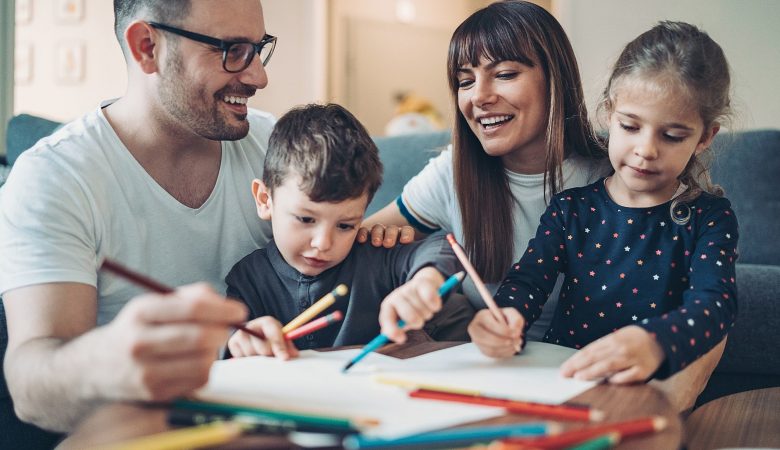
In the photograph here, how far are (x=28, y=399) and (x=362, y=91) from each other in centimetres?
463

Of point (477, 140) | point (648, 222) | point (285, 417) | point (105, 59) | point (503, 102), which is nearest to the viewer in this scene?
point (285, 417)

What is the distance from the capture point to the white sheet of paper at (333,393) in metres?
0.71

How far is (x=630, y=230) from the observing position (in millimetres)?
1289

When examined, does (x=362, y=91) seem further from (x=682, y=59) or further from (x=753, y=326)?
(x=682, y=59)

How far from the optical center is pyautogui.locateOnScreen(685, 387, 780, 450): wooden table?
99cm

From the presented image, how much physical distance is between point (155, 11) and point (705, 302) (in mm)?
1136

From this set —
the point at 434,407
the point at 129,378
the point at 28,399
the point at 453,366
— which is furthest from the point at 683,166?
the point at 28,399

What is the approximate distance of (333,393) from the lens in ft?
2.65

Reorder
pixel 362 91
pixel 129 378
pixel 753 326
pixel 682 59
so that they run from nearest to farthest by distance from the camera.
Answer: pixel 129 378 → pixel 682 59 → pixel 753 326 → pixel 362 91

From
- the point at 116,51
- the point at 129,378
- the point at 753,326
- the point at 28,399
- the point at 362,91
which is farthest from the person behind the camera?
the point at 362,91

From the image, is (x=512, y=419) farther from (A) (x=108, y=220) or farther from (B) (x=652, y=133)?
(A) (x=108, y=220)

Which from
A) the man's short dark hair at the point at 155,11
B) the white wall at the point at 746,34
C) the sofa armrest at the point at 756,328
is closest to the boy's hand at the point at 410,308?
the man's short dark hair at the point at 155,11

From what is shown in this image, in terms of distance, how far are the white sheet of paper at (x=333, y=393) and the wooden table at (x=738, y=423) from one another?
45 cm

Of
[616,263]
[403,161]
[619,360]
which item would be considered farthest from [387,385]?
[403,161]
